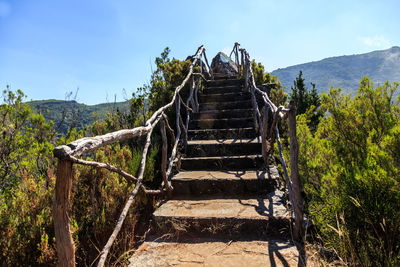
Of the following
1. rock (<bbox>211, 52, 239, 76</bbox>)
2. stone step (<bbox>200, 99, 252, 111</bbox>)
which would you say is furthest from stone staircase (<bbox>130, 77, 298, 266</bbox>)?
rock (<bbox>211, 52, 239, 76</bbox>)

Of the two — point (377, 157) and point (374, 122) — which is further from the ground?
point (374, 122)

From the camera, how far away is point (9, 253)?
1.81 metres

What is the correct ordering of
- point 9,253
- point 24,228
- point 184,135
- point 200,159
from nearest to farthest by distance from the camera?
point 9,253
point 24,228
point 200,159
point 184,135

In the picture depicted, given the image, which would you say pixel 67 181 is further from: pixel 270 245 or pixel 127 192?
pixel 270 245

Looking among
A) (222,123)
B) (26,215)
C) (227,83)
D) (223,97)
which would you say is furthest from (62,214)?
(227,83)

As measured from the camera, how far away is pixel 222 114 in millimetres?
5383

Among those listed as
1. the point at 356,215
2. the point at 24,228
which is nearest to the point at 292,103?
the point at 356,215

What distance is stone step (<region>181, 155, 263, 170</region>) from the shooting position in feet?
11.7

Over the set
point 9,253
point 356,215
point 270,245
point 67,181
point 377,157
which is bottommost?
point 270,245

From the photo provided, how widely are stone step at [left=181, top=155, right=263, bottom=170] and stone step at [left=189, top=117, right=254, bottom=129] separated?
4.74 ft

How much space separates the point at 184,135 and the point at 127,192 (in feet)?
5.76

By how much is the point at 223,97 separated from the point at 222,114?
1.04 m

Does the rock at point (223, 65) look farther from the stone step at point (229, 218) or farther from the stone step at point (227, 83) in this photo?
the stone step at point (229, 218)

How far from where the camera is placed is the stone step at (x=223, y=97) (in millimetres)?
6000
